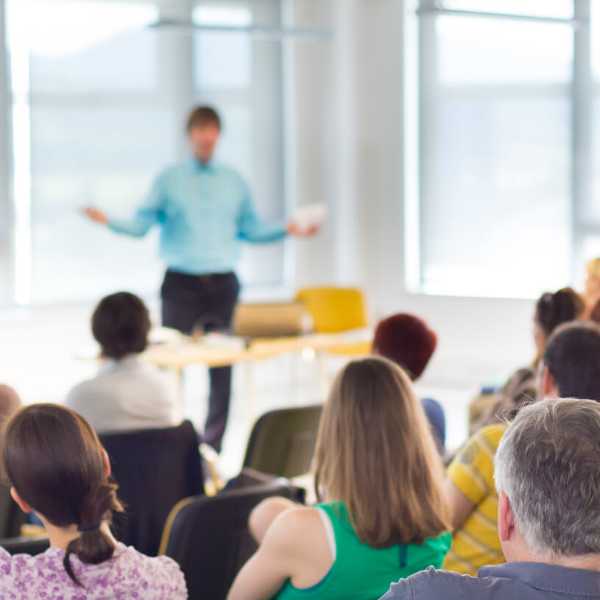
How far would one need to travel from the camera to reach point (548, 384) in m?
2.45

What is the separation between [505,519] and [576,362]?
1.21 m

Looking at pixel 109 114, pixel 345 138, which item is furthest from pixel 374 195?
pixel 109 114

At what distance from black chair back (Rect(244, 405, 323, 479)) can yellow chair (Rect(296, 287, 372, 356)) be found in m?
3.05

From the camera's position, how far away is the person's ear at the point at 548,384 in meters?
2.43

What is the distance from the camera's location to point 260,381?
285 inches

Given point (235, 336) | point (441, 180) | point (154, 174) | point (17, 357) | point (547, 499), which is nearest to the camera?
point (547, 499)

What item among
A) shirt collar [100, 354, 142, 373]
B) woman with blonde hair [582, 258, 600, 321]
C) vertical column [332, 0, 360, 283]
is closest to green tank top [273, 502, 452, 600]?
shirt collar [100, 354, 142, 373]

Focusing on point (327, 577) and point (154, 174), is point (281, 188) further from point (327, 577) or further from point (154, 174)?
point (327, 577)

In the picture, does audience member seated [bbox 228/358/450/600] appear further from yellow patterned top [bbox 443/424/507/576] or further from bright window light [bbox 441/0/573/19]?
bright window light [bbox 441/0/573/19]

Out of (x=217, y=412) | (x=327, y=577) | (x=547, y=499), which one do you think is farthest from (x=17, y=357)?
(x=547, y=499)

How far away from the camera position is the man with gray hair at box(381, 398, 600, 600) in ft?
3.88

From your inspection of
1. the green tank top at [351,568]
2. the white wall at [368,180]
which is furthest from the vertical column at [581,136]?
the green tank top at [351,568]

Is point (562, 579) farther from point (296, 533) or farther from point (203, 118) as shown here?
point (203, 118)

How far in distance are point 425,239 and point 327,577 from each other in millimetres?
5926
